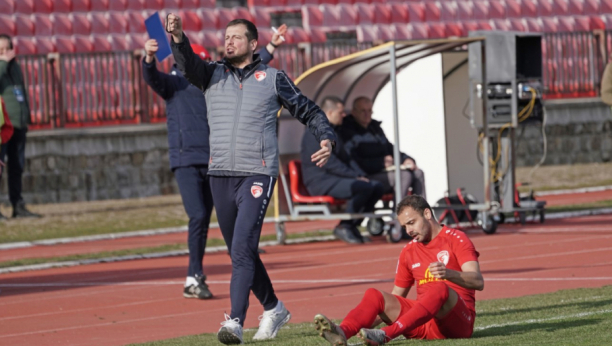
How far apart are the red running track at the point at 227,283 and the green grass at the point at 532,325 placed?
0.65m

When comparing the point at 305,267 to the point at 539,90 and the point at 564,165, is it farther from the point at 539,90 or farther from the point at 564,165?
the point at 564,165

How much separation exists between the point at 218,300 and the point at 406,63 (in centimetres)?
624

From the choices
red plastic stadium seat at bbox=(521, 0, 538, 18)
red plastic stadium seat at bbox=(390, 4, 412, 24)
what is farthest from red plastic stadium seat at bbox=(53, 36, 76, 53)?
red plastic stadium seat at bbox=(521, 0, 538, 18)

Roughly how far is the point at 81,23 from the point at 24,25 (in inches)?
50.2

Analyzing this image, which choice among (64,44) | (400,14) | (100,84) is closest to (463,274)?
(100,84)

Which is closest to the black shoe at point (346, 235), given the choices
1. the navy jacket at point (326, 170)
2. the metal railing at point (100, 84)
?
the navy jacket at point (326, 170)

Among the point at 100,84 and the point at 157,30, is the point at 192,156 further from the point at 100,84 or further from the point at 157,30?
the point at 100,84

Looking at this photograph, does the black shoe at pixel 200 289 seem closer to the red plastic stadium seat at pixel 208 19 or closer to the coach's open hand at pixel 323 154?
the coach's open hand at pixel 323 154

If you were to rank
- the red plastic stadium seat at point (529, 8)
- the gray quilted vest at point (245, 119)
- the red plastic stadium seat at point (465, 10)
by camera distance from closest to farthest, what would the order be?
the gray quilted vest at point (245, 119) < the red plastic stadium seat at point (465, 10) < the red plastic stadium seat at point (529, 8)

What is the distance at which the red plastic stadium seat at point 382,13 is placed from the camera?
27.5 m

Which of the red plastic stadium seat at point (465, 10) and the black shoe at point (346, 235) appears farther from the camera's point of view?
the red plastic stadium seat at point (465, 10)

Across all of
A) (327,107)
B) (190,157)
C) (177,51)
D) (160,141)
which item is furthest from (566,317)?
(160,141)

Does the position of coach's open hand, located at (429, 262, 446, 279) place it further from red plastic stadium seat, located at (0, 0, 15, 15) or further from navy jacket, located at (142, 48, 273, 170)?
red plastic stadium seat, located at (0, 0, 15, 15)

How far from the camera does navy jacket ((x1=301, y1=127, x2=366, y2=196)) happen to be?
Result: 14703mm
